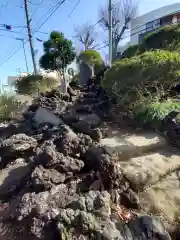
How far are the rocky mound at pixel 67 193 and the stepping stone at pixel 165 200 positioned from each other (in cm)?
21

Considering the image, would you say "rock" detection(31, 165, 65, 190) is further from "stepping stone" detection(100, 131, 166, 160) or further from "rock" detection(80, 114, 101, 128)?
"rock" detection(80, 114, 101, 128)

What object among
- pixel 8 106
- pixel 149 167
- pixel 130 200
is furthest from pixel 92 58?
pixel 130 200

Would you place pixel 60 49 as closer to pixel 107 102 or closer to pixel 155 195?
pixel 107 102

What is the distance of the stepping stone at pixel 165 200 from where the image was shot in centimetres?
302

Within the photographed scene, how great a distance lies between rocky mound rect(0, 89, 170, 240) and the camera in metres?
2.37

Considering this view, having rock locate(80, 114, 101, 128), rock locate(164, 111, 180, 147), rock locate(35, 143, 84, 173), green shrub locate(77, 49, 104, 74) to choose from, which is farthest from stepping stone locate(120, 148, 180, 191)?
green shrub locate(77, 49, 104, 74)

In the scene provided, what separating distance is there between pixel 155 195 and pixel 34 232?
1806 millimetres

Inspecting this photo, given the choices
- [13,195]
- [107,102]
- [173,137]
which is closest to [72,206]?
[13,195]

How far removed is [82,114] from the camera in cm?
651

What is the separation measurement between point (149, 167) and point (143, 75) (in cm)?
→ 234

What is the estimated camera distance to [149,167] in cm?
392

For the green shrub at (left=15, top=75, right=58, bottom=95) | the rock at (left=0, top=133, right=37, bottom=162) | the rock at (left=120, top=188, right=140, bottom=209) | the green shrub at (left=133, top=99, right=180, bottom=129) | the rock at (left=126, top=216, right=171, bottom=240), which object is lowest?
the rock at (left=120, top=188, right=140, bottom=209)

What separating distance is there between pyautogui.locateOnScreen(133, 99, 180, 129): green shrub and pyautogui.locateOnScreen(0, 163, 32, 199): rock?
2.75 metres

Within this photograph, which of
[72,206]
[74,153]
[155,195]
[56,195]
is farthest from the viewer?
[74,153]
